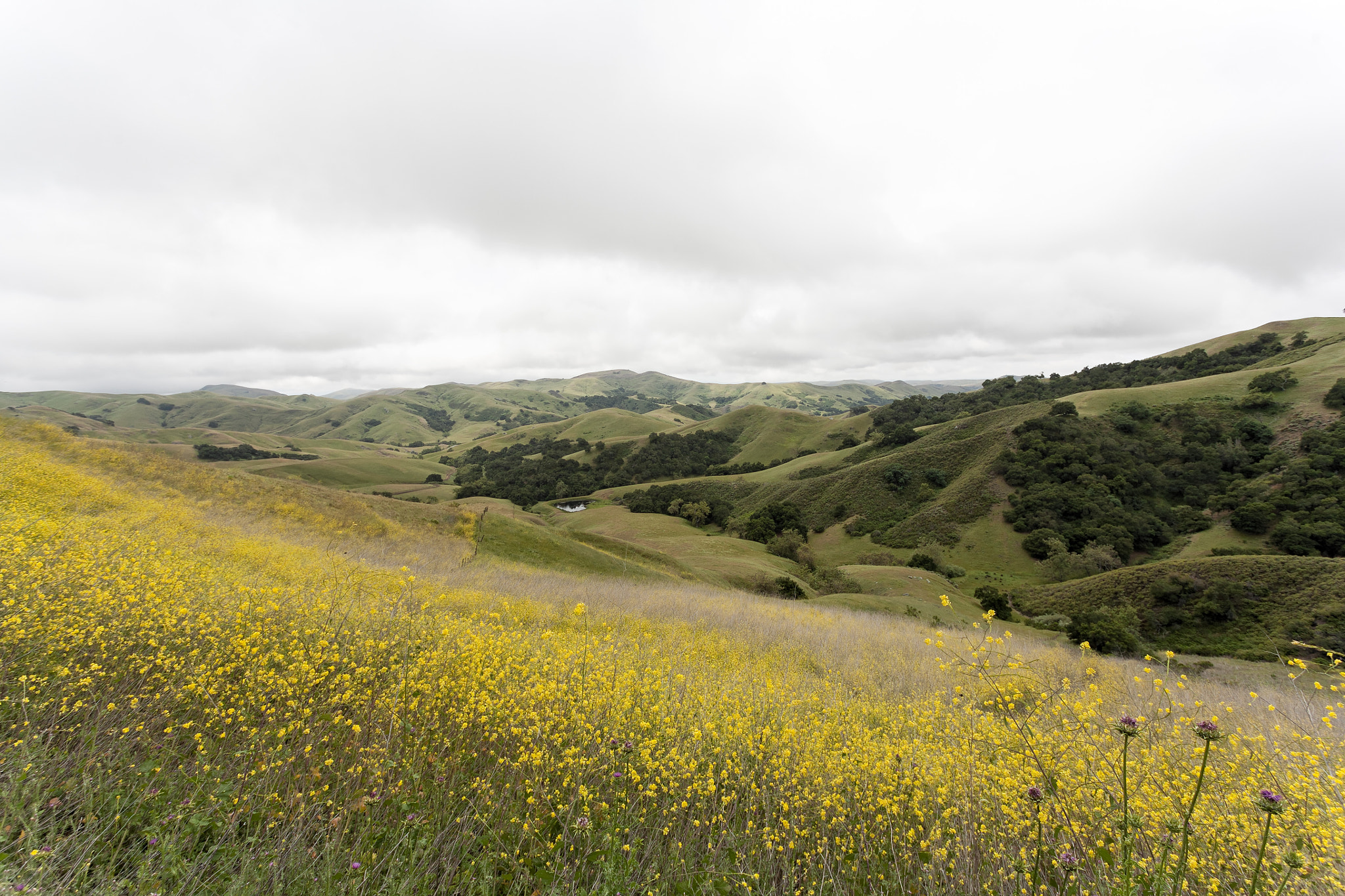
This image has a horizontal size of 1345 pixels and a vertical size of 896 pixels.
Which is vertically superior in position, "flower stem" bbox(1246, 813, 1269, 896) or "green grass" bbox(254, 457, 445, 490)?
"flower stem" bbox(1246, 813, 1269, 896)

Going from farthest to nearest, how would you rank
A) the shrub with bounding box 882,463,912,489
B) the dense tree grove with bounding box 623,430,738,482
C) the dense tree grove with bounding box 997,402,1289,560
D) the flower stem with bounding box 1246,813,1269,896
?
the dense tree grove with bounding box 623,430,738,482 < the shrub with bounding box 882,463,912,489 < the dense tree grove with bounding box 997,402,1289,560 < the flower stem with bounding box 1246,813,1269,896

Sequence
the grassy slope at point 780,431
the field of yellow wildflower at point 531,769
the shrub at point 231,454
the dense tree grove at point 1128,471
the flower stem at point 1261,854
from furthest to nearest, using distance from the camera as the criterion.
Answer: the grassy slope at point 780,431 < the shrub at point 231,454 < the dense tree grove at point 1128,471 < the field of yellow wildflower at point 531,769 < the flower stem at point 1261,854

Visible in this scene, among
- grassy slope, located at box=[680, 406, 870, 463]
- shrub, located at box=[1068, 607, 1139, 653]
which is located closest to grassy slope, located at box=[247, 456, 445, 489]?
grassy slope, located at box=[680, 406, 870, 463]

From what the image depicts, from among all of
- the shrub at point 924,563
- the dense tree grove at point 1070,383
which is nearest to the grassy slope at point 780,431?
the dense tree grove at point 1070,383

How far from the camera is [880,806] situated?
479 centimetres

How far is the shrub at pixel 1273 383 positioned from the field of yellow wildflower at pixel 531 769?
99.2 m

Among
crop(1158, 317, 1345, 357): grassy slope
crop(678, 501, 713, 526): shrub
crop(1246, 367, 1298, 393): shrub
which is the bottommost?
crop(678, 501, 713, 526): shrub

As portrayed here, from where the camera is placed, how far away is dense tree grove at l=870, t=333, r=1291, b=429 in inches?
3964

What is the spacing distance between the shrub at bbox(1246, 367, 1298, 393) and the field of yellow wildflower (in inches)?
3906

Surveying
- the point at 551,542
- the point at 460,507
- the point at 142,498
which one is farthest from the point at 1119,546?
the point at 142,498

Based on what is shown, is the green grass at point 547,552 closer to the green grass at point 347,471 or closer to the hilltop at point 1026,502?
the hilltop at point 1026,502

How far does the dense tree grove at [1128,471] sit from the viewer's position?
57.4 meters

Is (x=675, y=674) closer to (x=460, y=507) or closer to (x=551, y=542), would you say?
(x=551, y=542)

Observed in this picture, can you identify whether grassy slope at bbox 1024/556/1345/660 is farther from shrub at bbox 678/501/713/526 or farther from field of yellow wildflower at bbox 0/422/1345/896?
shrub at bbox 678/501/713/526
